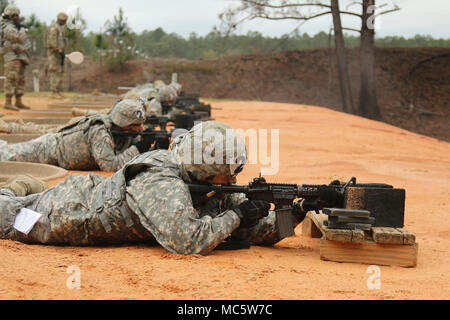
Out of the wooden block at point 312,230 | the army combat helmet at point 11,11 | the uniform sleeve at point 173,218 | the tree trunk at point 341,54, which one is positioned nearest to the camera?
the uniform sleeve at point 173,218

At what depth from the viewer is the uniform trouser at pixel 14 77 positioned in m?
15.0

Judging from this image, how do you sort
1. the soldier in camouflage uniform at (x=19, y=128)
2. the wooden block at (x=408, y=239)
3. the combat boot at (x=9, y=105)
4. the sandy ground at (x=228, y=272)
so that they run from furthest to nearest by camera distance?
the combat boot at (x=9, y=105)
the soldier in camouflage uniform at (x=19, y=128)
the wooden block at (x=408, y=239)
the sandy ground at (x=228, y=272)

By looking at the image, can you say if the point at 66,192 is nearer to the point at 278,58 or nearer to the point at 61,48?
the point at 61,48

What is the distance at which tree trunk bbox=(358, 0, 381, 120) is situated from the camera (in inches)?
898

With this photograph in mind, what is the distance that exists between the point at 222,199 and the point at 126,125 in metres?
3.44

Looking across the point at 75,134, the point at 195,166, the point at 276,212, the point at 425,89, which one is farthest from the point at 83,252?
the point at 425,89

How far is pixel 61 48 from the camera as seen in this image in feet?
61.1

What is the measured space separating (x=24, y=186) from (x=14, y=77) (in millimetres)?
11492

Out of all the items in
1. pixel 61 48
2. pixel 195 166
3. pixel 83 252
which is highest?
pixel 61 48

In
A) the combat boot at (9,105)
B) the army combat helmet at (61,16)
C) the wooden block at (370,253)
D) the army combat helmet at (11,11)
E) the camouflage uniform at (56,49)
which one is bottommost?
the wooden block at (370,253)

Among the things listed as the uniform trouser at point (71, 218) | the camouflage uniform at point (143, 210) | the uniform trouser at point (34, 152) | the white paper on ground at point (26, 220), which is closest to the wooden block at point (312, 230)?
the camouflage uniform at point (143, 210)

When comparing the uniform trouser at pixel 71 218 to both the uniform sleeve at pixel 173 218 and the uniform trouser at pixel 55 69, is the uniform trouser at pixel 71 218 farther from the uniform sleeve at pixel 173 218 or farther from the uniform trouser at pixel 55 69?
the uniform trouser at pixel 55 69

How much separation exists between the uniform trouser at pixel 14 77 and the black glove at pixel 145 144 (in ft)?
28.9
